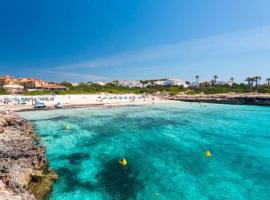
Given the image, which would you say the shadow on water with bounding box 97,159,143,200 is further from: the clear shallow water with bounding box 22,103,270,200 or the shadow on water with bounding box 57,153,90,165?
the shadow on water with bounding box 57,153,90,165

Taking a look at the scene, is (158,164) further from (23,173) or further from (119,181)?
(23,173)

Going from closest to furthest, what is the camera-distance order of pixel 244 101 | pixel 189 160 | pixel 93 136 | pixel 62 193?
pixel 62 193
pixel 189 160
pixel 93 136
pixel 244 101

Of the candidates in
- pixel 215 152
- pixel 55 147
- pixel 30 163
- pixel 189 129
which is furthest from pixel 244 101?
pixel 30 163

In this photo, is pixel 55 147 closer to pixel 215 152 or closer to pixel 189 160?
pixel 189 160

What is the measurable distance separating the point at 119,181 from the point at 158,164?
4.53 meters

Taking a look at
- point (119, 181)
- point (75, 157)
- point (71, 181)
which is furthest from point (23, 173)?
point (75, 157)

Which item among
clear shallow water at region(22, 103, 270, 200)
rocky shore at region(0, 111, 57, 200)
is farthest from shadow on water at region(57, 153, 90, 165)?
rocky shore at region(0, 111, 57, 200)

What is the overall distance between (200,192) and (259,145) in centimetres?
1500

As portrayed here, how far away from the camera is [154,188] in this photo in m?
14.3

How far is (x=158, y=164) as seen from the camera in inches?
732

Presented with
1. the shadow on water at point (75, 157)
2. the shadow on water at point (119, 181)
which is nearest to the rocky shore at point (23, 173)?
the shadow on water at point (75, 157)

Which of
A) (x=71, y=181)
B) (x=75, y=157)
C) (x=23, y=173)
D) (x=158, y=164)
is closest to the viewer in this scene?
(x=23, y=173)

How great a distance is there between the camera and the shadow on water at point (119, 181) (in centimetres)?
1348

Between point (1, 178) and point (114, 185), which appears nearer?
point (1, 178)
